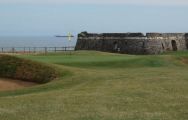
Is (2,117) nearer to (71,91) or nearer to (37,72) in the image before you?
(71,91)

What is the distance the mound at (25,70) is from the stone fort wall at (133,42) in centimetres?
3020

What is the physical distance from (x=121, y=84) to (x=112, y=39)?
37.7 meters

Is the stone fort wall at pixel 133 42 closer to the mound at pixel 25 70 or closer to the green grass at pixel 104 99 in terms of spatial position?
the mound at pixel 25 70

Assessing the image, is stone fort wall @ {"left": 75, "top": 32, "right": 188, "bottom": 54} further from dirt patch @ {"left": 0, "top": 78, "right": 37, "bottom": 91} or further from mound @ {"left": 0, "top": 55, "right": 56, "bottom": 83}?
dirt patch @ {"left": 0, "top": 78, "right": 37, "bottom": 91}

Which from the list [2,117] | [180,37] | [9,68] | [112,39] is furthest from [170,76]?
[180,37]

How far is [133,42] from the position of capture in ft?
175


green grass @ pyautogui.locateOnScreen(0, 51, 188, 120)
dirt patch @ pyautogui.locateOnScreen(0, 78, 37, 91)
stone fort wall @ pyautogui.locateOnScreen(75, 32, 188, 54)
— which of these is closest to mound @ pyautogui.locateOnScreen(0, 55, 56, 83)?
dirt patch @ pyautogui.locateOnScreen(0, 78, 37, 91)

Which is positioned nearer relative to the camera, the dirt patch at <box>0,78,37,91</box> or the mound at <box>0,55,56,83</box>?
the dirt patch at <box>0,78,37,91</box>

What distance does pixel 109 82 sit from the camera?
719 inches

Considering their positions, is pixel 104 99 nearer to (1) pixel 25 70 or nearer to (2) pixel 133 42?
(1) pixel 25 70

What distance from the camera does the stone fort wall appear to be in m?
53.4

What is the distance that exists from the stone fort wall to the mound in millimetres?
30200

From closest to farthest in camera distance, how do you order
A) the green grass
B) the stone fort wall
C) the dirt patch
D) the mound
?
the green grass < the dirt patch < the mound < the stone fort wall

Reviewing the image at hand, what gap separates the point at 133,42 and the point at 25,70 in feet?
103
